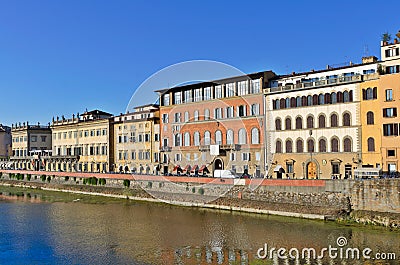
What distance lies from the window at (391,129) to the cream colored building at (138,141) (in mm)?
36269

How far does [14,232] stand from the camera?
124 feet

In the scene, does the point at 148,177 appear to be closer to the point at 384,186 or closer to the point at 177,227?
the point at 177,227

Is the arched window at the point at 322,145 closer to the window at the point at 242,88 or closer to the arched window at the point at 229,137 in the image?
the arched window at the point at 229,137

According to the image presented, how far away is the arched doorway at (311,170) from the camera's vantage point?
5159cm

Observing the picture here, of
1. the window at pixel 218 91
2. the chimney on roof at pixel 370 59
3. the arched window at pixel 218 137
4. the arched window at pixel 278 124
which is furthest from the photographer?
the window at pixel 218 91

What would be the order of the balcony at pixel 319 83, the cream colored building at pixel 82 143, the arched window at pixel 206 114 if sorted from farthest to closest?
the cream colored building at pixel 82 143 < the arched window at pixel 206 114 < the balcony at pixel 319 83

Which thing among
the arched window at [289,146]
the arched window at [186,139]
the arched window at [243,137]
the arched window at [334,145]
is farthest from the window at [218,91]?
the arched window at [334,145]

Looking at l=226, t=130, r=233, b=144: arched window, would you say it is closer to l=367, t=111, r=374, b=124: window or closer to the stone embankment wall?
the stone embankment wall

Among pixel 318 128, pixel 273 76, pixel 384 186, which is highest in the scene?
pixel 273 76

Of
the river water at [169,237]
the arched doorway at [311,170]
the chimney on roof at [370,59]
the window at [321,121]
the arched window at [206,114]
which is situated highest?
the chimney on roof at [370,59]

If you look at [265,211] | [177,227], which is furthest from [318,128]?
[177,227]

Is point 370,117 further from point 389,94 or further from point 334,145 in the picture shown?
point 334,145

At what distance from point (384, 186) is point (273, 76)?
25181 millimetres

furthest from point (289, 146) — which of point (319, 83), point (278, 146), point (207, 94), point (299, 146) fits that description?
point (207, 94)
